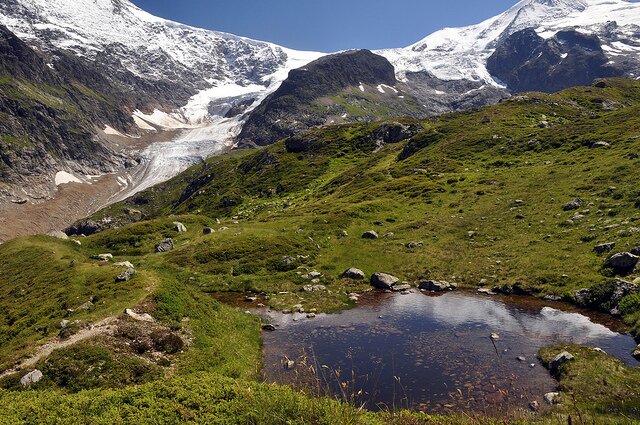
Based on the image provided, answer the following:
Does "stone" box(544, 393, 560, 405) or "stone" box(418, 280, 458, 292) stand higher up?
"stone" box(544, 393, 560, 405)

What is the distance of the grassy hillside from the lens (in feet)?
42.5

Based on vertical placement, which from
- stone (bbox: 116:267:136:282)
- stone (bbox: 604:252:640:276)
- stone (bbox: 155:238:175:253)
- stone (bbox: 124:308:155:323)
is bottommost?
stone (bbox: 604:252:640:276)

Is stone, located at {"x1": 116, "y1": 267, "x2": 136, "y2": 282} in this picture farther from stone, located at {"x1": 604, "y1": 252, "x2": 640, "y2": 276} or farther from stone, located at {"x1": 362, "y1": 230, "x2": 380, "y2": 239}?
stone, located at {"x1": 604, "y1": 252, "x2": 640, "y2": 276}

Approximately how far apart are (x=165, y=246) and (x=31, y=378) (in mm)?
39155

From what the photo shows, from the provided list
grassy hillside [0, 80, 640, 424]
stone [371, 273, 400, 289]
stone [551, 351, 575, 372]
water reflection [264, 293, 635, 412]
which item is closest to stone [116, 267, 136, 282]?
grassy hillside [0, 80, 640, 424]

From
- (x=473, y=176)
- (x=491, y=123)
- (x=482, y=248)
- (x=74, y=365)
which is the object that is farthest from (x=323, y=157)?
(x=74, y=365)

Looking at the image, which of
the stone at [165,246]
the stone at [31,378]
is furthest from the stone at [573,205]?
the stone at [165,246]

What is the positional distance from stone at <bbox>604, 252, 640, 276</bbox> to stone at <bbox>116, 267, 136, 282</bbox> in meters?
36.3

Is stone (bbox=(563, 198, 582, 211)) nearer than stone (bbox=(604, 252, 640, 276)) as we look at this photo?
No

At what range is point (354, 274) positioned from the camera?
3969 cm

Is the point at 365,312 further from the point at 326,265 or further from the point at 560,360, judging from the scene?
the point at 560,360

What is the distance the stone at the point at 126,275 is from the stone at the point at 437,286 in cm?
2455

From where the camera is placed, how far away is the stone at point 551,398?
17.7 meters

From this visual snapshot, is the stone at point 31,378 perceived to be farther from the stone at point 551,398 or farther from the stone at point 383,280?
the stone at point 383,280
